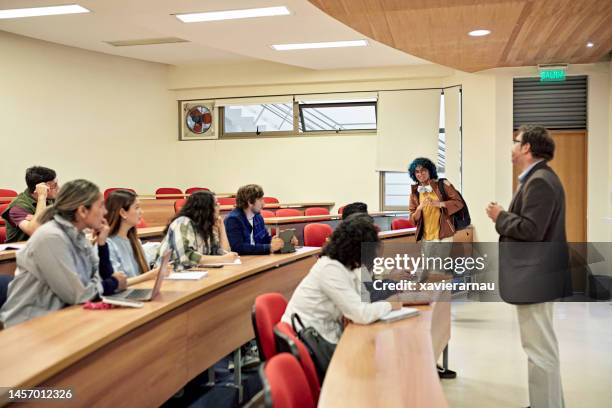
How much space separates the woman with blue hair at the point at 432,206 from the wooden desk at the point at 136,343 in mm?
2162

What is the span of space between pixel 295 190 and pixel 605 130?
16.9ft

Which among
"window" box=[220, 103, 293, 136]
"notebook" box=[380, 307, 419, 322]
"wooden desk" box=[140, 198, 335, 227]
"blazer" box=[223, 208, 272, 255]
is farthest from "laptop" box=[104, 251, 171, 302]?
"window" box=[220, 103, 293, 136]

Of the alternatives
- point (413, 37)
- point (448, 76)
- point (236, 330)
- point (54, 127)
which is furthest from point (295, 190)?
point (236, 330)

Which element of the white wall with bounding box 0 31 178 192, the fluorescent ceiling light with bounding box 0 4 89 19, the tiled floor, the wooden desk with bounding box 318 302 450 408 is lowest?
the tiled floor

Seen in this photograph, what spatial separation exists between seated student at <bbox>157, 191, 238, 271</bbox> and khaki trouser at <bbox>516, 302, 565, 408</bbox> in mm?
2072

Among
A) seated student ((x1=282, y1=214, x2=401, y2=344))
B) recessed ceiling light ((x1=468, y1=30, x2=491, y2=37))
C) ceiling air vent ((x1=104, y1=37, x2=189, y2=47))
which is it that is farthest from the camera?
ceiling air vent ((x1=104, y1=37, x2=189, y2=47))

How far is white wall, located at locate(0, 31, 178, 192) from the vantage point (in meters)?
8.89

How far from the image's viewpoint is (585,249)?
21.6 feet

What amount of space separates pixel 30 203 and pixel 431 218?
355 centimetres

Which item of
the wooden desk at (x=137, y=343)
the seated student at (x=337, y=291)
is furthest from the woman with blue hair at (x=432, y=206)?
the seated student at (x=337, y=291)

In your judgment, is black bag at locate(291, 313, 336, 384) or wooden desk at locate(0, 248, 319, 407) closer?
wooden desk at locate(0, 248, 319, 407)

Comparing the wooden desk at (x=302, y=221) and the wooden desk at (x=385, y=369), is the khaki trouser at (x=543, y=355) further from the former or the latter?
the wooden desk at (x=302, y=221)

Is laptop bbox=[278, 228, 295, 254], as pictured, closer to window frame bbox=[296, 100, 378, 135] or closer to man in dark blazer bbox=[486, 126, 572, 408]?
man in dark blazer bbox=[486, 126, 572, 408]

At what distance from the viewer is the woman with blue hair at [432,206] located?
5547mm
